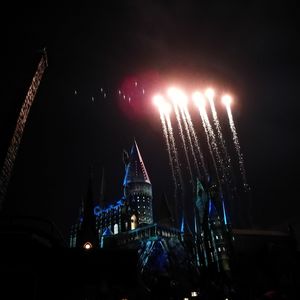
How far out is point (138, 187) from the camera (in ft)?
419

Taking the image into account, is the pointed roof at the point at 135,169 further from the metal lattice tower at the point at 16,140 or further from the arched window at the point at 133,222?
the metal lattice tower at the point at 16,140

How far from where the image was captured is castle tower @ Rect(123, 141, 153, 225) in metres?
124

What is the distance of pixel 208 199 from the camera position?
12256 cm

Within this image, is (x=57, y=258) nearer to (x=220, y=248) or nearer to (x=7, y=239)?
(x=7, y=239)

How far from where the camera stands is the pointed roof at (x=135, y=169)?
128 m

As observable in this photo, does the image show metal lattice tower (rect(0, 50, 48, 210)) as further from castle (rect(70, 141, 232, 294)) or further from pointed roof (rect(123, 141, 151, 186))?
pointed roof (rect(123, 141, 151, 186))

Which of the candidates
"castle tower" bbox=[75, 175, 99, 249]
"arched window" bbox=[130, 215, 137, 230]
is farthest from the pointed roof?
"castle tower" bbox=[75, 175, 99, 249]

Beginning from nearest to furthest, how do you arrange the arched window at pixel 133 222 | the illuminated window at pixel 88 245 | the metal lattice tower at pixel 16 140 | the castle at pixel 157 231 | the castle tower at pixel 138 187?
the metal lattice tower at pixel 16 140 < the illuminated window at pixel 88 245 < the castle at pixel 157 231 < the arched window at pixel 133 222 < the castle tower at pixel 138 187

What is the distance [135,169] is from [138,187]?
8195mm

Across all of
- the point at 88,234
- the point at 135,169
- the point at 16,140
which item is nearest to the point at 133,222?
the point at 135,169

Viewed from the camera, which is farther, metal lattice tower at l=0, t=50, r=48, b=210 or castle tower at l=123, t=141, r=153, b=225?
castle tower at l=123, t=141, r=153, b=225

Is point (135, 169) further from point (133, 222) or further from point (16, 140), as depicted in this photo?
point (16, 140)

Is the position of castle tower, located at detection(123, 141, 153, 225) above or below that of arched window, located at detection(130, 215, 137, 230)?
above

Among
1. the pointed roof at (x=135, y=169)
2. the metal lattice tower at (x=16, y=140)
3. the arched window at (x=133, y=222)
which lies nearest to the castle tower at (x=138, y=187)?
the pointed roof at (x=135, y=169)
